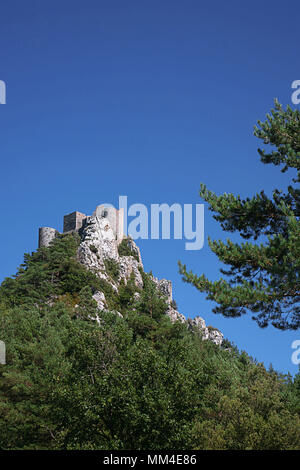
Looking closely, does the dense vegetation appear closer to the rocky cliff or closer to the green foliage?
the green foliage

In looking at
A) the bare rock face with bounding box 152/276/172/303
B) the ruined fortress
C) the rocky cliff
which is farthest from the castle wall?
the bare rock face with bounding box 152/276/172/303

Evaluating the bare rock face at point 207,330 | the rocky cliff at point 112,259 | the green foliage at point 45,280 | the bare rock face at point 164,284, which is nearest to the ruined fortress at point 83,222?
the rocky cliff at point 112,259

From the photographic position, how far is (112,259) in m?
63.0

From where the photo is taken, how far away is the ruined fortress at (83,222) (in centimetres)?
6844

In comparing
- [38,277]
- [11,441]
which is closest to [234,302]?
[11,441]

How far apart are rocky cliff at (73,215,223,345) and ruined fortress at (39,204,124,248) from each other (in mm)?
1293

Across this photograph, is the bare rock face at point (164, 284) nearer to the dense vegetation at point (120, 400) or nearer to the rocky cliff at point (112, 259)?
the rocky cliff at point (112, 259)

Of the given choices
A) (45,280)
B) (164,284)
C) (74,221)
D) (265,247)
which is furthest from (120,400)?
(164,284)

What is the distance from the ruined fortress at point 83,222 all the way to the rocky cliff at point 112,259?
4.24 ft

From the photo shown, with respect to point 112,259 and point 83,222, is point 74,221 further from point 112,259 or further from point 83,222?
point 112,259

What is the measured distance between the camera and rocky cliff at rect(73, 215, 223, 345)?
188ft

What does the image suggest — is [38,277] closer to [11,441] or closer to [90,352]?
[11,441]

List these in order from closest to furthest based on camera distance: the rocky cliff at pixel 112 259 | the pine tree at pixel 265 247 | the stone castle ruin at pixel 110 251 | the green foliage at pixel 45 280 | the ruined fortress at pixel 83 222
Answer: the pine tree at pixel 265 247, the green foliage at pixel 45 280, the rocky cliff at pixel 112 259, the stone castle ruin at pixel 110 251, the ruined fortress at pixel 83 222

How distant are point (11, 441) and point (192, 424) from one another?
904cm
